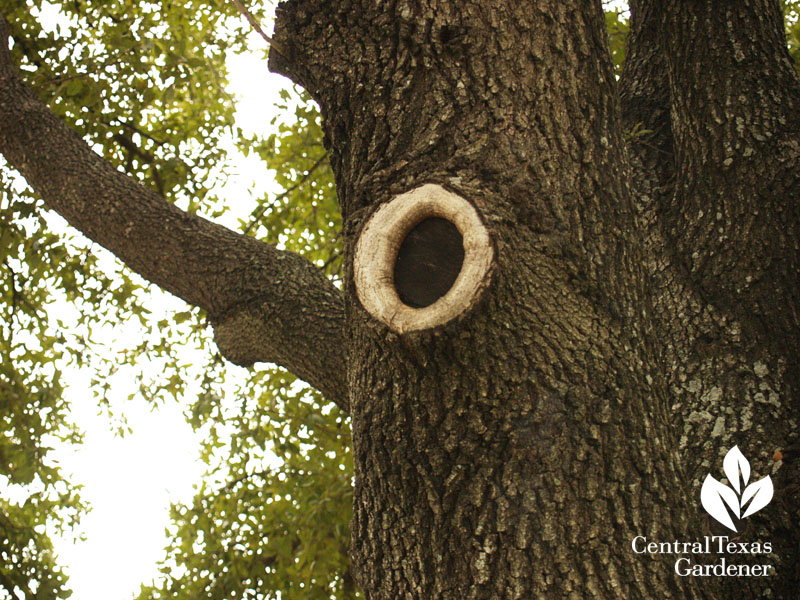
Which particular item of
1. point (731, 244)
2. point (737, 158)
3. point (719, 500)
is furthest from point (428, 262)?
point (737, 158)

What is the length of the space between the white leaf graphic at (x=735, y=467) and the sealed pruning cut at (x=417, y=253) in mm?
1280

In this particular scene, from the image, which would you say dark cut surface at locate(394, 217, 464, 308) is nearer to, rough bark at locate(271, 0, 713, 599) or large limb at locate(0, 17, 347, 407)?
rough bark at locate(271, 0, 713, 599)

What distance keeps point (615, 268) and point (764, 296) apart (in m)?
1.04

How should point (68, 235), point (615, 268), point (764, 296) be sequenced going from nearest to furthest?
point (615, 268) < point (764, 296) < point (68, 235)

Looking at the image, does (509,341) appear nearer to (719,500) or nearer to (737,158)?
(719,500)

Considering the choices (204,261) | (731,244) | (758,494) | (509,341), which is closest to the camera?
(509,341)

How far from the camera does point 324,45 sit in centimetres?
224

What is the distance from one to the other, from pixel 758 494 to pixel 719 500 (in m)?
0.12

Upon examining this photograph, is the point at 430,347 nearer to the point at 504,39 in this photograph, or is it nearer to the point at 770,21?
the point at 504,39

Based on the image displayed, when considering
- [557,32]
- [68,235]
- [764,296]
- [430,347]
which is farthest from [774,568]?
[68,235]

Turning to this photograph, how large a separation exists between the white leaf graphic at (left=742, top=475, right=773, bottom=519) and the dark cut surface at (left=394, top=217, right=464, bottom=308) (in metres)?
1.31

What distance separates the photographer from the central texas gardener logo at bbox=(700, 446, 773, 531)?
2412mm

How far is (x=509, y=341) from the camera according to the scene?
5.99 ft

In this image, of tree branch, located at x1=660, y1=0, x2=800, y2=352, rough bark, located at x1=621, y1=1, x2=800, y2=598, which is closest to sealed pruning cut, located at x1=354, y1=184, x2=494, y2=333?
rough bark, located at x1=621, y1=1, x2=800, y2=598
